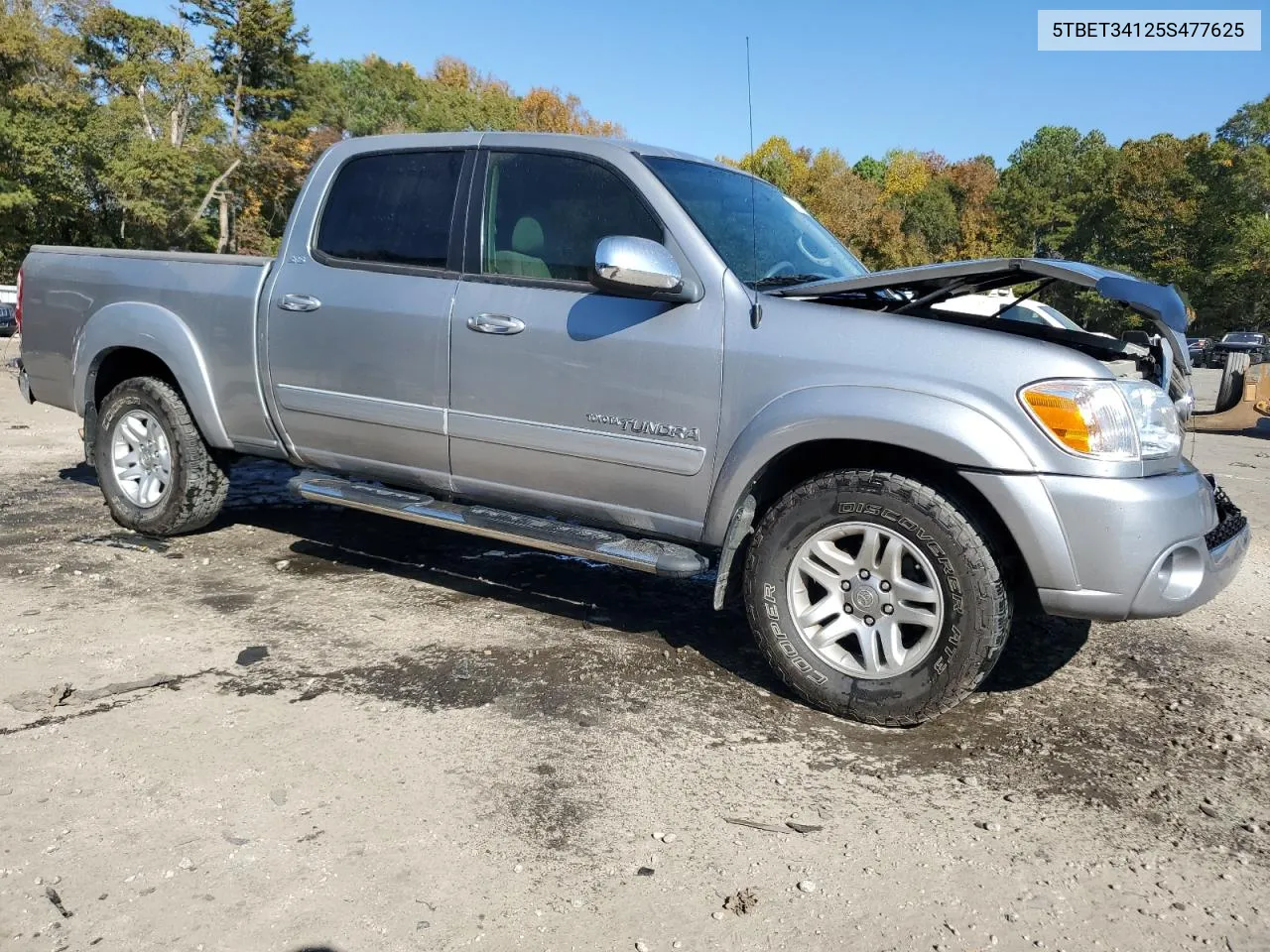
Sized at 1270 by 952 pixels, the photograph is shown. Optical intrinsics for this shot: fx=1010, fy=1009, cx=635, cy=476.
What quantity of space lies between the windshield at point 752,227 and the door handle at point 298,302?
1644 mm

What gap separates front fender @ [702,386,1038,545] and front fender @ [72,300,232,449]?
9.24ft

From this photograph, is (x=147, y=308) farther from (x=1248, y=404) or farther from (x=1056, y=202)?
(x=1056, y=202)

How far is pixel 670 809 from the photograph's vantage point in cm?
280

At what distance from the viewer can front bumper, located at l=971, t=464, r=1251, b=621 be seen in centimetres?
305

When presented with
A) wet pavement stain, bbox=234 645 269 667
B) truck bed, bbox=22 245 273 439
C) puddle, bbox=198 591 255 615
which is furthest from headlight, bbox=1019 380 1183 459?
truck bed, bbox=22 245 273 439

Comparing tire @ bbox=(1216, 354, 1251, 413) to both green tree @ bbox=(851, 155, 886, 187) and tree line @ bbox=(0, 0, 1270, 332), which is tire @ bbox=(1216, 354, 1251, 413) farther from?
green tree @ bbox=(851, 155, 886, 187)

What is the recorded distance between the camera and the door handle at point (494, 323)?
3986mm

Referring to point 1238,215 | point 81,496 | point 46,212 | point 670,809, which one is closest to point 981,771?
point 670,809

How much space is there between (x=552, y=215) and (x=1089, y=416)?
2198mm

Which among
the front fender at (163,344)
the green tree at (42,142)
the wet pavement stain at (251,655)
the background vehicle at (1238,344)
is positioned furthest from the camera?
the green tree at (42,142)

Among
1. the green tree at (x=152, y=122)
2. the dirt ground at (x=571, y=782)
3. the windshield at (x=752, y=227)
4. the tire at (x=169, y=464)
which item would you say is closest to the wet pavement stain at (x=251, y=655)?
the dirt ground at (x=571, y=782)

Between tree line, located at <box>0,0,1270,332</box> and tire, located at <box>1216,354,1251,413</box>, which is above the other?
A: tree line, located at <box>0,0,1270,332</box>

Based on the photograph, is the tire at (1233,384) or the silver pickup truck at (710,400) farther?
the tire at (1233,384)

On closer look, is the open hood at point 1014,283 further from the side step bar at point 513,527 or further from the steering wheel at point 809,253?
the side step bar at point 513,527
